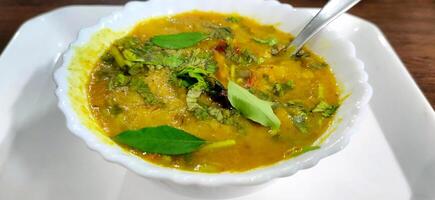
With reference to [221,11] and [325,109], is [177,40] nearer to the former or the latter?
[221,11]

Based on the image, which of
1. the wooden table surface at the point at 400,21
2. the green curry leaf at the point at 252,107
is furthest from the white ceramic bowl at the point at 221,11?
the wooden table surface at the point at 400,21

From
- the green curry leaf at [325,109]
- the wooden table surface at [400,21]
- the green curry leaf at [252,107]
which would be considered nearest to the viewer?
the green curry leaf at [252,107]

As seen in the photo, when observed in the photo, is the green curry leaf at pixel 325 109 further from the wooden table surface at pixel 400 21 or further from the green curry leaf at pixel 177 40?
the wooden table surface at pixel 400 21

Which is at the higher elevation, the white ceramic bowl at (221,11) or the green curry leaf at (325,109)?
the white ceramic bowl at (221,11)

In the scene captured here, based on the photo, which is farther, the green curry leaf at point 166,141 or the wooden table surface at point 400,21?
the wooden table surface at point 400,21

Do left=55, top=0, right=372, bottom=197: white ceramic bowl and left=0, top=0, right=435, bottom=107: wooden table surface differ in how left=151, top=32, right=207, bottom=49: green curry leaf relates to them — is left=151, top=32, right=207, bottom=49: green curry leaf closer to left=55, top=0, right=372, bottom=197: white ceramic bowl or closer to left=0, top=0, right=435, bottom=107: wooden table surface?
left=55, top=0, right=372, bottom=197: white ceramic bowl

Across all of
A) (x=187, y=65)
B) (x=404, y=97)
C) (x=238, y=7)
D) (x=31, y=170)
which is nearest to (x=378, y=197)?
(x=404, y=97)

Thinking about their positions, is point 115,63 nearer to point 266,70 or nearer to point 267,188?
point 266,70

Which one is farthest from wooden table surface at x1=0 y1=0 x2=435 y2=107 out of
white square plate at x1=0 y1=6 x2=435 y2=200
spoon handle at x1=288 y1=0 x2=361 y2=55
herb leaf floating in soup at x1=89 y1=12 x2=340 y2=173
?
herb leaf floating in soup at x1=89 y1=12 x2=340 y2=173
